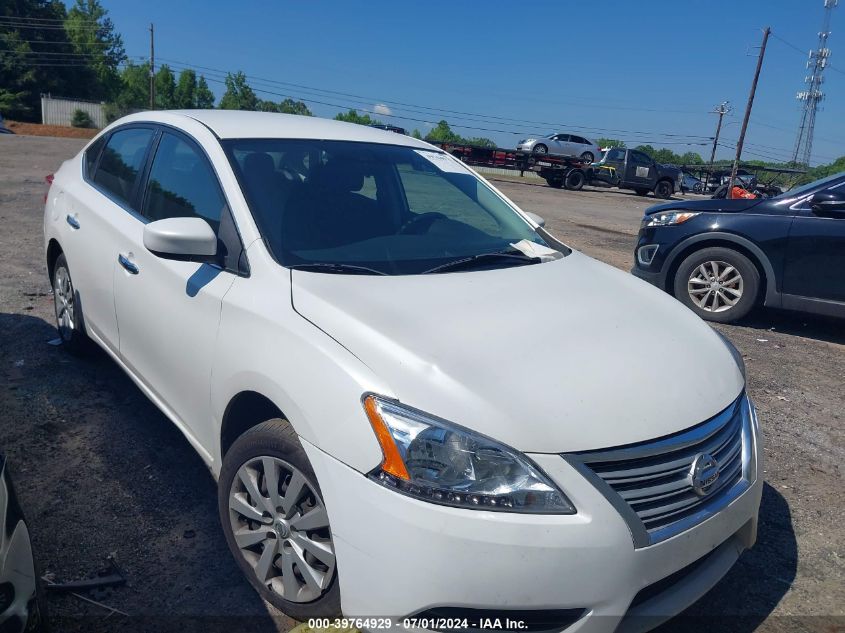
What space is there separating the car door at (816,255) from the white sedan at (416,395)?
11.8 feet

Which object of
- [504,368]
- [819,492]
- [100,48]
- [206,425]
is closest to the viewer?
[504,368]

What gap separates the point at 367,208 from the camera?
3232 mm

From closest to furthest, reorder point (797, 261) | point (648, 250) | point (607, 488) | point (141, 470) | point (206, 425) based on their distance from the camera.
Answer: point (607, 488)
point (206, 425)
point (141, 470)
point (797, 261)
point (648, 250)

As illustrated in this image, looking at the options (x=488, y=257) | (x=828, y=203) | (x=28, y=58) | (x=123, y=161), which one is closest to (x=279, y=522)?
(x=488, y=257)

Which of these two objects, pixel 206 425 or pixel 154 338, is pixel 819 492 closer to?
pixel 206 425

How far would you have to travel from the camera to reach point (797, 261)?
6.13 meters

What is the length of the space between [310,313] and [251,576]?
967mm

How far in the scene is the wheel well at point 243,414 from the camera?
245cm

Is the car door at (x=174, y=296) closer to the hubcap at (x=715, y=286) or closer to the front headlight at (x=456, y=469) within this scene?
the front headlight at (x=456, y=469)

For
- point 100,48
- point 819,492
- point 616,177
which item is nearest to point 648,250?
point 819,492

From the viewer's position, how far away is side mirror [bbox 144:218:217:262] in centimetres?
264

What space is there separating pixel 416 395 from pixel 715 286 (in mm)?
5497

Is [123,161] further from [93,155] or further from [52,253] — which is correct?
[52,253]

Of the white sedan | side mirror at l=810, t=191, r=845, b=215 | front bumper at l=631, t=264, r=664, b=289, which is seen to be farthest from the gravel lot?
front bumper at l=631, t=264, r=664, b=289
